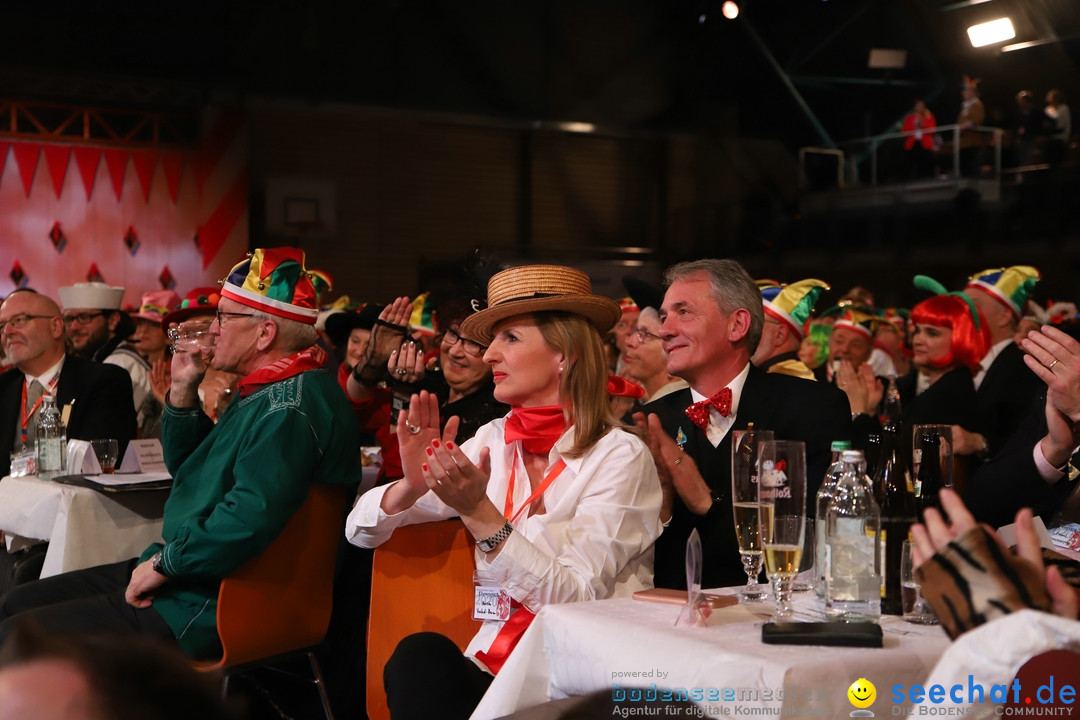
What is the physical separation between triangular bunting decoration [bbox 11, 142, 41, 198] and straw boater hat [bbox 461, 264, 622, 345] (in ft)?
37.6

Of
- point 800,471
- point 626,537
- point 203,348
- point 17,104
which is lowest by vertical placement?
point 626,537

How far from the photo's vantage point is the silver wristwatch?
238 centimetres

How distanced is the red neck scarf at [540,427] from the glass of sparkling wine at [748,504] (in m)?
0.73

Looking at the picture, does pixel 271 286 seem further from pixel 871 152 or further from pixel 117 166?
pixel 871 152

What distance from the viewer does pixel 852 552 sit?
1.94 meters

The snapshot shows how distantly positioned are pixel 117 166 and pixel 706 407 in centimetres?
1186

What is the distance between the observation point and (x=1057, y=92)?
13781 millimetres

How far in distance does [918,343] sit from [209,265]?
402 inches

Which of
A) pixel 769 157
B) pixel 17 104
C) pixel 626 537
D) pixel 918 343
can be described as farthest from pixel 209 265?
pixel 626 537

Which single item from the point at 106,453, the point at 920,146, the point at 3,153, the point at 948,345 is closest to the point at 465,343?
the point at 106,453

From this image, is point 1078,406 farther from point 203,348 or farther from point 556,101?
point 556,101

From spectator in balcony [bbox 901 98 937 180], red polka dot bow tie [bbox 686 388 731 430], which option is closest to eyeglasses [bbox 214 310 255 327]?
red polka dot bow tie [bbox 686 388 731 430]

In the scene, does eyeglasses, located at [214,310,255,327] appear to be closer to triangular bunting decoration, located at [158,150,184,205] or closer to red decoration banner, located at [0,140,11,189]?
red decoration banner, located at [0,140,11,189]

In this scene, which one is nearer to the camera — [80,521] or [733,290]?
[733,290]
